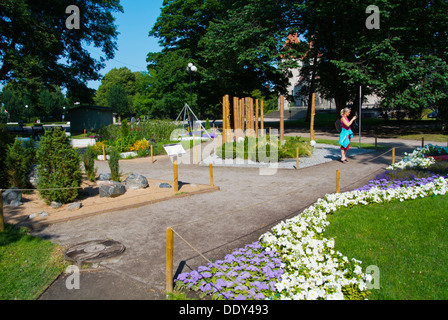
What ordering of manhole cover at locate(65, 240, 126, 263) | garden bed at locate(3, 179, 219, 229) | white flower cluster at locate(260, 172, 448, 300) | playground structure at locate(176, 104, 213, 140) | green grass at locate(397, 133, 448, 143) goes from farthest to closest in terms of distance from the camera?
playground structure at locate(176, 104, 213, 140) < green grass at locate(397, 133, 448, 143) < garden bed at locate(3, 179, 219, 229) < manhole cover at locate(65, 240, 126, 263) < white flower cluster at locate(260, 172, 448, 300)

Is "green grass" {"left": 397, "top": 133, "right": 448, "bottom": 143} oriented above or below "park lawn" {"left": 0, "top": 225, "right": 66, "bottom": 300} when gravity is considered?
above

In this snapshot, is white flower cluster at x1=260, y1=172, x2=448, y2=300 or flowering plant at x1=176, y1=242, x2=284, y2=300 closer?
white flower cluster at x1=260, y1=172, x2=448, y2=300

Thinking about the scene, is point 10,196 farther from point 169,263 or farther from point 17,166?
point 169,263

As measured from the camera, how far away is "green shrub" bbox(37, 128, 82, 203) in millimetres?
8016

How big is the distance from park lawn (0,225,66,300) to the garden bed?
0.74 m

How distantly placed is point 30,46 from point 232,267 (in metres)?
26.8

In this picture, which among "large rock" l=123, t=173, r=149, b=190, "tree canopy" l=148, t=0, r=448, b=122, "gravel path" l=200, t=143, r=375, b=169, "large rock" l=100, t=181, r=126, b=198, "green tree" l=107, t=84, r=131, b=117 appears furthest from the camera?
"green tree" l=107, t=84, r=131, b=117

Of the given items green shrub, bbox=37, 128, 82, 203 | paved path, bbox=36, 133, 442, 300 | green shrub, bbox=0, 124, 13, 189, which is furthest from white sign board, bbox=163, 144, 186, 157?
green shrub, bbox=37, 128, 82, 203

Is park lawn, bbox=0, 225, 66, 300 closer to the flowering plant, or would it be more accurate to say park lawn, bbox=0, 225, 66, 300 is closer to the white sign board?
the flowering plant

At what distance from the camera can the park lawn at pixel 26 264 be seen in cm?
416

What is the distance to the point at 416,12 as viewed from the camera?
72.1ft

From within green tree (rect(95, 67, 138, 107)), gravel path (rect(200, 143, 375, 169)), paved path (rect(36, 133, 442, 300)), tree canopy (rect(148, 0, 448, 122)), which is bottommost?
paved path (rect(36, 133, 442, 300))

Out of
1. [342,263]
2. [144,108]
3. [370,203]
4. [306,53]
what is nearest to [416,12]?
[306,53]
